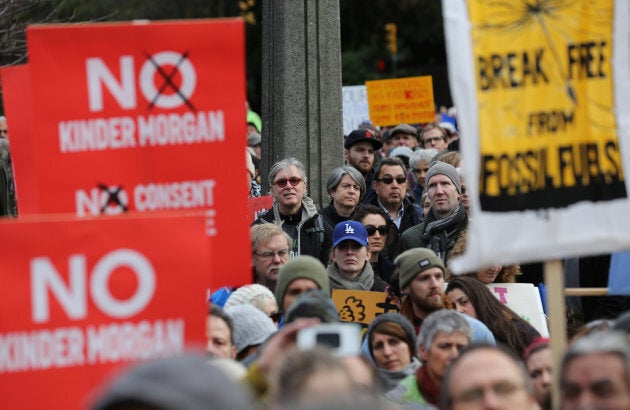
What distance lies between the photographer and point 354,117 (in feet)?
65.3

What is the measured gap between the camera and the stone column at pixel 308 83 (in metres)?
11.8

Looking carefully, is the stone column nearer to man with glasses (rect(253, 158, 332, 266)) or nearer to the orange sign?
the orange sign

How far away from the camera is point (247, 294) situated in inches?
324

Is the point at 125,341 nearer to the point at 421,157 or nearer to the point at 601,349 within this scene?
the point at 601,349

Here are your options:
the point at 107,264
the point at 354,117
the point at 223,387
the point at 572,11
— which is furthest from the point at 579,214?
the point at 354,117

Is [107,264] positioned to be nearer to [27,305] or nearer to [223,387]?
[27,305]

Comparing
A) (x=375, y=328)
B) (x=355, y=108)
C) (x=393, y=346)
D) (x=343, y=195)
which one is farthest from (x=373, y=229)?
(x=355, y=108)

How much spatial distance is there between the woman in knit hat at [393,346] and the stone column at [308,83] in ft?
14.8

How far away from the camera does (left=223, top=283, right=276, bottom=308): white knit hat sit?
26.9 feet

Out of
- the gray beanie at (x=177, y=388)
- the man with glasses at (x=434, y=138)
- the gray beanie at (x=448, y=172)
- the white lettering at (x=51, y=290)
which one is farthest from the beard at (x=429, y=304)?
the man with glasses at (x=434, y=138)

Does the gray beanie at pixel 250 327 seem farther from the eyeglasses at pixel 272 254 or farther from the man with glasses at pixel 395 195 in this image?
the man with glasses at pixel 395 195

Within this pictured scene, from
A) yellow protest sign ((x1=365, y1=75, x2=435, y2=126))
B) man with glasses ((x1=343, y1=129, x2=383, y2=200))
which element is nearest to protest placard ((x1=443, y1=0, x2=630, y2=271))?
man with glasses ((x1=343, y1=129, x2=383, y2=200))

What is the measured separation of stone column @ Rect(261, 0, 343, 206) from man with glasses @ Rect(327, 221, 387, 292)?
231 centimetres

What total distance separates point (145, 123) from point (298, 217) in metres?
4.38
